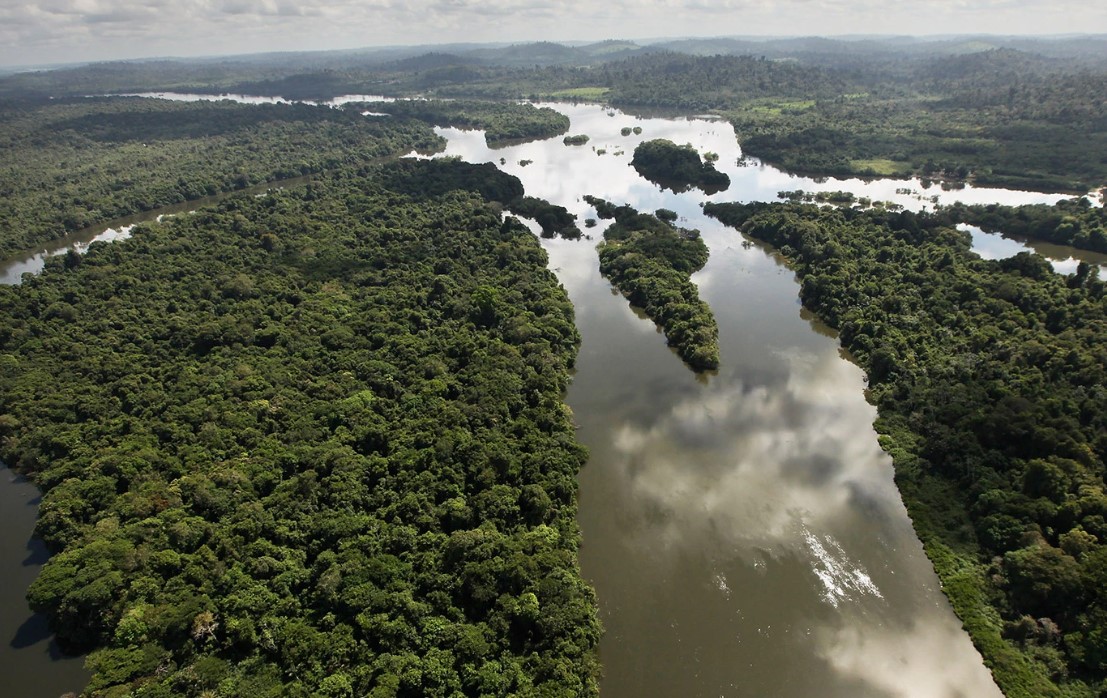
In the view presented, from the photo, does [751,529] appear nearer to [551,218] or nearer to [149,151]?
[551,218]

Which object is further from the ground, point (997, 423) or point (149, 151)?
point (149, 151)

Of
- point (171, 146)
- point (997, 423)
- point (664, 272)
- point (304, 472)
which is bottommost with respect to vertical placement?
point (304, 472)

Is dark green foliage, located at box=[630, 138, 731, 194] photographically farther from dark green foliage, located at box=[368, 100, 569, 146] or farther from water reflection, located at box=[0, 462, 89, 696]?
water reflection, located at box=[0, 462, 89, 696]

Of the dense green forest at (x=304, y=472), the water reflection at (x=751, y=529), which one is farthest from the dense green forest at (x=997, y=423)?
the dense green forest at (x=304, y=472)

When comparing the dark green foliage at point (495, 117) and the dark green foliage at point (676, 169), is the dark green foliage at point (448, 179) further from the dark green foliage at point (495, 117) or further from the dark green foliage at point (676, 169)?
the dark green foliage at point (495, 117)

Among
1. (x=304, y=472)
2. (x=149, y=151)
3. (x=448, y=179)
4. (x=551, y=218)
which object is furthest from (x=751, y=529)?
(x=149, y=151)

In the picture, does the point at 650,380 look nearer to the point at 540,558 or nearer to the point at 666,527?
the point at 666,527

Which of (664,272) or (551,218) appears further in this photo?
(551,218)
